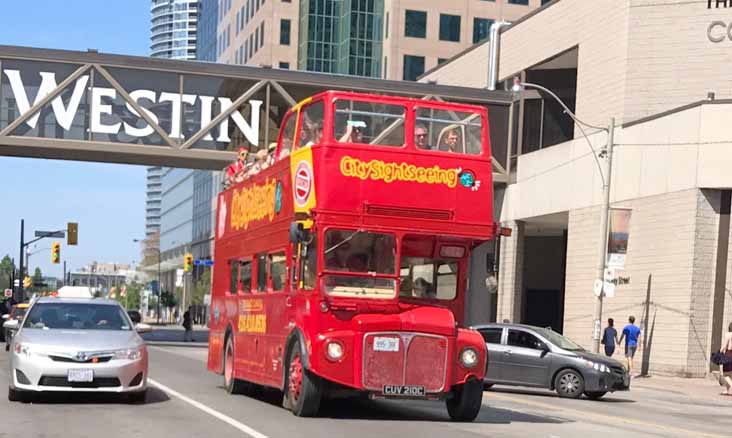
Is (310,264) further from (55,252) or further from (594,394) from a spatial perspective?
(55,252)

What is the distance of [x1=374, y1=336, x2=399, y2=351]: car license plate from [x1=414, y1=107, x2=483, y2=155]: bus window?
2825mm

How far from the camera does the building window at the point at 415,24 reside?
86.9 m

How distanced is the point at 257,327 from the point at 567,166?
1073 inches

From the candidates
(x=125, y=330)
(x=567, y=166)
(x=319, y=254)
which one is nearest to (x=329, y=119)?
(x=319, y=254)

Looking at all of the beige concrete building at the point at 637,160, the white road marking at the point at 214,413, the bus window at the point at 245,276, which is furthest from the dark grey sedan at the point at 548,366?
the beige concrete building at the point at 637,160

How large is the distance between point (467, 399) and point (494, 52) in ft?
120

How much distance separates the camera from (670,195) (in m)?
37.2

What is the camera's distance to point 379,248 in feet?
Result: 53.8

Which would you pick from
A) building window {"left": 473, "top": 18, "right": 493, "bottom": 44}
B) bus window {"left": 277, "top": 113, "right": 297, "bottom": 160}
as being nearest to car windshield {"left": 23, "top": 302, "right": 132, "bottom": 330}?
bus window {"left": 277, "top": 113, "right": 297, "bottom": 160}

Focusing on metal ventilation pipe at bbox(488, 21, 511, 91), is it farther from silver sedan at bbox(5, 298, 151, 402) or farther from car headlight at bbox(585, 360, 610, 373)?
silver sedan at bbox(5, 298, 151, 402)

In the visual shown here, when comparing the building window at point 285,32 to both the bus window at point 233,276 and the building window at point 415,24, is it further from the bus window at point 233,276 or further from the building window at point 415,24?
the bus window at point 233,276

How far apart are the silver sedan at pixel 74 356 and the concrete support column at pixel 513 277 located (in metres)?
32.9

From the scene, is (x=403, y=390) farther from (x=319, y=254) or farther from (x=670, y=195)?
(x=670, y=195)

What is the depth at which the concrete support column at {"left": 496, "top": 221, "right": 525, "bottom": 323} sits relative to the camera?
1945 inches
